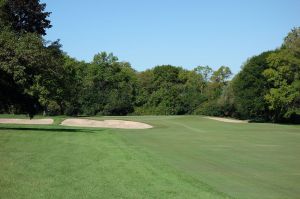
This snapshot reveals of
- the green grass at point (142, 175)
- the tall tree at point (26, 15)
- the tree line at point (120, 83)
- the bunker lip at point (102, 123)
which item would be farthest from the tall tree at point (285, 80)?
the green grass at point (142, 175)

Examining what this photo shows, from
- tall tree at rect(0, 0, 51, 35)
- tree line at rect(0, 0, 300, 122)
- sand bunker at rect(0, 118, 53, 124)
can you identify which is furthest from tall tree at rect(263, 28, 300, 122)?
tall tree at rect(0, 0, 51, 35)

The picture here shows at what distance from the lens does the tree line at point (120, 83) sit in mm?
38969

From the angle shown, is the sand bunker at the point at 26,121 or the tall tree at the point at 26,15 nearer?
the tall tree at the point at 26,15

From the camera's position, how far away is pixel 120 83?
12212 cm

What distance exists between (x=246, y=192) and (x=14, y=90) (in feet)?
104

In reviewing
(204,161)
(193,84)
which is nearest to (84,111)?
(193,84)

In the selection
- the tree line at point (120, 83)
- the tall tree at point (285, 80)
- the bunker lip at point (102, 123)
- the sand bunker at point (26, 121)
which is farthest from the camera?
the tall tree at point (285, 80)

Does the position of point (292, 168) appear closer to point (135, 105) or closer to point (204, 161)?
point (204, 161)

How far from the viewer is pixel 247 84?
269 ft

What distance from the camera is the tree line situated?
3897 cm

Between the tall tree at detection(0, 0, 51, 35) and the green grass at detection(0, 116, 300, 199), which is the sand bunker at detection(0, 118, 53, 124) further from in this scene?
the green grass at detection(0, 116, 300, 199)

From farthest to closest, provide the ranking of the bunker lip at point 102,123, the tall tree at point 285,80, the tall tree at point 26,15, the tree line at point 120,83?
1. the tall tree at point 285,80
2. the bunker lip at point 102,123
3. the tall tree at point 26,15
4. the tree line at point 120,83

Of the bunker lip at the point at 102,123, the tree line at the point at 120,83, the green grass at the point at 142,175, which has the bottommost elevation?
the green grass at the point at 142,175

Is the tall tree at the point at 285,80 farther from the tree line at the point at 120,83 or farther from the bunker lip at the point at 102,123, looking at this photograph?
the bunker lip at the point at 102,123
